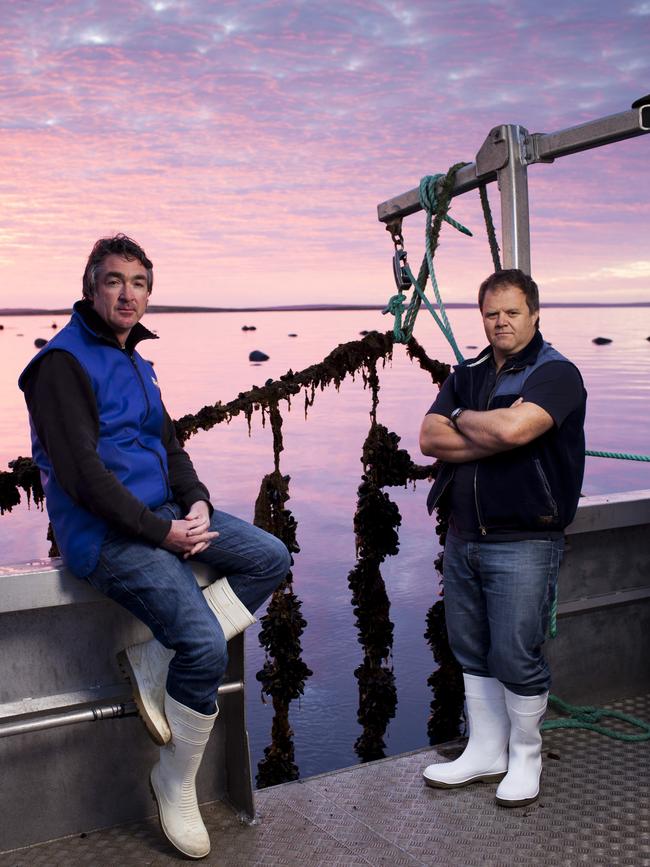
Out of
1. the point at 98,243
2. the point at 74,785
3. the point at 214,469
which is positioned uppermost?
the point at 98,243

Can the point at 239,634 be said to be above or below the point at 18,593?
below

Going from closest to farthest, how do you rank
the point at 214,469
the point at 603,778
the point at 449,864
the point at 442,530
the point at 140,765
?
the point at 449,864, the point at 140,765, the point at 603,778, the point at 442,530, the point at 214,469

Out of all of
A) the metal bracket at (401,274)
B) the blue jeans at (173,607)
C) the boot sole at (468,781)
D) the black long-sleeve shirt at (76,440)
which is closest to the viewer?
the black long-sleeve shirt at (76,440)

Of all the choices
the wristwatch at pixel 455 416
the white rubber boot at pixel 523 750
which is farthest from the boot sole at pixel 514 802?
the wristwatch at pixel 455 416

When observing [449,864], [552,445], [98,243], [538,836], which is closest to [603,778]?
[538,836]

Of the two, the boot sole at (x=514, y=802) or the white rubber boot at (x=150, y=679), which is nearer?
the white rubber boot at (x=150, y=679)

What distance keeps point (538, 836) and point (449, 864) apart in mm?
336

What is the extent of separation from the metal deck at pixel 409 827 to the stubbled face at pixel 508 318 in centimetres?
155

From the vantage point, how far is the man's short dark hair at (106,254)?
112 inches

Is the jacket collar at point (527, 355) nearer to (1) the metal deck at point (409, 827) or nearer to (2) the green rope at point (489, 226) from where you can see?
(2) the green rope at point (489, 226)

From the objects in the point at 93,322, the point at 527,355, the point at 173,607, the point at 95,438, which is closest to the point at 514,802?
the point at 173,607

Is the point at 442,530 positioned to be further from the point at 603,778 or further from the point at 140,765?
the point at 140,765

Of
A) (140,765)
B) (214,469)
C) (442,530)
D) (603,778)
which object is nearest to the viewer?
(140,765)

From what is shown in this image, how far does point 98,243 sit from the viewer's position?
9.46 feet
